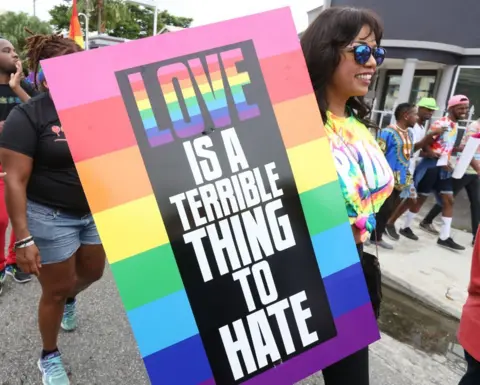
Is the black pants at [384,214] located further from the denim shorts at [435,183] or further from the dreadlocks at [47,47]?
the dreadlocks at [47,47]

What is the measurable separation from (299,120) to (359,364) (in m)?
0.91

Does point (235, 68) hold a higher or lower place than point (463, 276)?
higher

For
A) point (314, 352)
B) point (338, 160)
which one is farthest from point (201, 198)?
point (314, 352)

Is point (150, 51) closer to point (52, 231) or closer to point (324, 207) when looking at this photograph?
point (324, 207)

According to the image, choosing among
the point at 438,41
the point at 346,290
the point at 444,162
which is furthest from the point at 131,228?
the point at 438,41

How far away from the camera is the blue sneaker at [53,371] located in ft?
6.52

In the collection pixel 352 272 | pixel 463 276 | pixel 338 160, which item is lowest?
pixel 463 276

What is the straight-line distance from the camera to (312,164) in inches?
50.7

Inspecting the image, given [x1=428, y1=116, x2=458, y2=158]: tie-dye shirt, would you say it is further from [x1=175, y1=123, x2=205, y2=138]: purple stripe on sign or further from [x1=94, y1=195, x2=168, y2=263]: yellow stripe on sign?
[x1=94, y1=195, x2=168, y2=263]: yellow stripe on sign

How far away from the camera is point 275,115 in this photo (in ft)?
Result: 4.10

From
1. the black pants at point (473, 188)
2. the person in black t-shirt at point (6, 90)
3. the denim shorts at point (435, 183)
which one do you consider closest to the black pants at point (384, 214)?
the denim shorts at point (435, 183)

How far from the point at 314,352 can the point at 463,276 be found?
3.30m

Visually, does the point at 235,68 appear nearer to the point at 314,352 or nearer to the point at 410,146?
the point at 314,352

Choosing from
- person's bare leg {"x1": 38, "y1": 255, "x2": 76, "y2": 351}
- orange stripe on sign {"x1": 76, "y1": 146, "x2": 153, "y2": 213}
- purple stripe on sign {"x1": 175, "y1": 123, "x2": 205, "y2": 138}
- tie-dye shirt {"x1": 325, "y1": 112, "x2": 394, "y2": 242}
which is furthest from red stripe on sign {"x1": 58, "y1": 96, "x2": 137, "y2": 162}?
person's bare leg {"x1": 38, "y1": 255, "x2": 76, "y2": 351}
